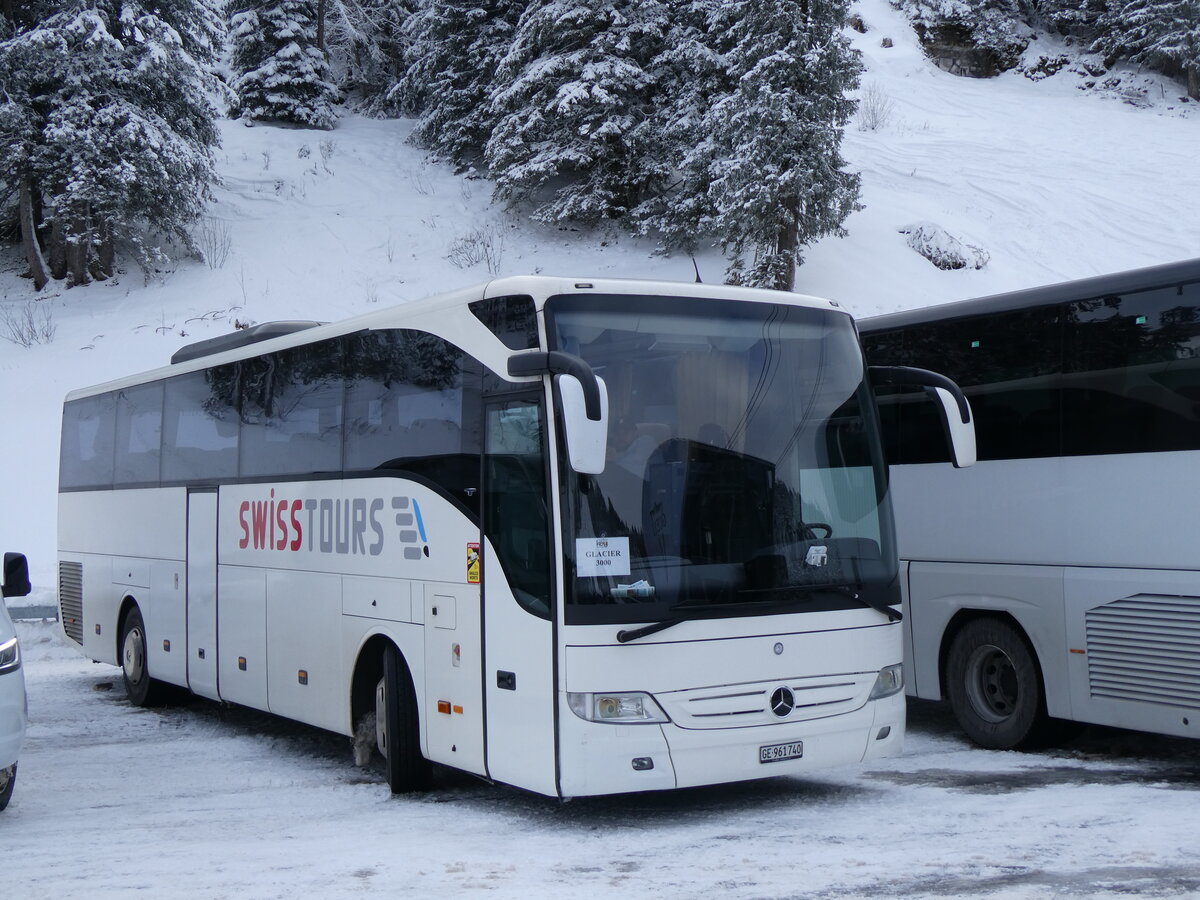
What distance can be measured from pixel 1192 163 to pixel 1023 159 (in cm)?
492

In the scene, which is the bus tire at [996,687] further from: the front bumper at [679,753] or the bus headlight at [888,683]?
the front bumper at [679,753]

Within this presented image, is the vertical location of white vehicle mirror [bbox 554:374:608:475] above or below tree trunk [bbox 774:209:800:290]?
below

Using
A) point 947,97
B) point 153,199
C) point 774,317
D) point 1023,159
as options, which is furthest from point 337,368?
point 947,97

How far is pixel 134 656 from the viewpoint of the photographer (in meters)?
13.0

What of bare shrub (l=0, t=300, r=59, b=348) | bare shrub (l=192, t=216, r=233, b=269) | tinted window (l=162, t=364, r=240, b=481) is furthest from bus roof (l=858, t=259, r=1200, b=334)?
bare shrub (l=192, t=216, r=233, b=269)

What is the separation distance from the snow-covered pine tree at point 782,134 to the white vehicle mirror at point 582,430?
20165mm

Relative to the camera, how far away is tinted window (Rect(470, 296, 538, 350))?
288 inches

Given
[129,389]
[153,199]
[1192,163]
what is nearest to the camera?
[129,389]

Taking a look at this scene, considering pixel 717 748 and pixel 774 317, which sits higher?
pixel 774 317

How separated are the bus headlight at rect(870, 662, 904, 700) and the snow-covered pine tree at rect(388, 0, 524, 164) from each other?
28.2 meters

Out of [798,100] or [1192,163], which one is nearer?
[798,100]

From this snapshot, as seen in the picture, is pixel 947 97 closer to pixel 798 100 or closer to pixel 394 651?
pixel 798 100

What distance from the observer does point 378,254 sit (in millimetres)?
31328

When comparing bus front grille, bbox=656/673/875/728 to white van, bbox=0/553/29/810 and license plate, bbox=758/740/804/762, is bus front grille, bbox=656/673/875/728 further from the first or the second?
white van, bbox=0/553/29/810
